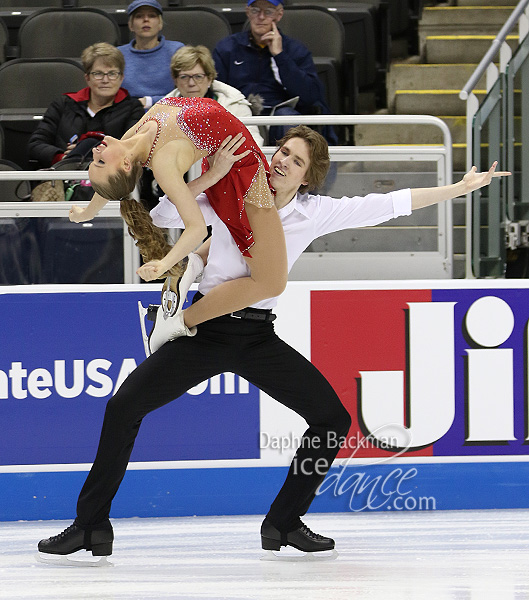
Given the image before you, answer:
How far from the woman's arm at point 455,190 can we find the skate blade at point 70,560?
5.25 feet

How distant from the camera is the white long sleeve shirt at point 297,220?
334 centimetres

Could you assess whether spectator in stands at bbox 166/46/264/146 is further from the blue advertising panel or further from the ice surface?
the ice surface

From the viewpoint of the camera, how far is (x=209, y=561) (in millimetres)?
3562

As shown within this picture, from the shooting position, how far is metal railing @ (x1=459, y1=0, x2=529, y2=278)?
15.2 feet

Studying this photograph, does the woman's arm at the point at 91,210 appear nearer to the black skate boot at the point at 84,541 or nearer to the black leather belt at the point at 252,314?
the black leather belt at the point at 252,314

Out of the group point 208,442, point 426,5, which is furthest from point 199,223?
point 426,5

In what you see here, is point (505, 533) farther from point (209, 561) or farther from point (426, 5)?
point (426, 5)

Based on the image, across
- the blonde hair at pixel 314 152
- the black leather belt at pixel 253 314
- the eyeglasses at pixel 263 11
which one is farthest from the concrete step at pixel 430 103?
the black leather belt at pixel 253 314

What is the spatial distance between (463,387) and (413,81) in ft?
11.8

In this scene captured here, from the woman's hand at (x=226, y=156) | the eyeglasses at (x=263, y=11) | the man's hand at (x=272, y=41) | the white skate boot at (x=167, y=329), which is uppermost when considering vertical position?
the eyeglasses at (x=263, y=11)

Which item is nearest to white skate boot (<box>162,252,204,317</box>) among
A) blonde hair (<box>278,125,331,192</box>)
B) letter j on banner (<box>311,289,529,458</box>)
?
blonde hair (<box>278,125,331,192</box>)

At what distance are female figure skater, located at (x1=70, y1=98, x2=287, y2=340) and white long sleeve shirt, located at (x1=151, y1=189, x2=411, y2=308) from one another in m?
0.09

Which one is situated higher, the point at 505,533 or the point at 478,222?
the point at 478,222

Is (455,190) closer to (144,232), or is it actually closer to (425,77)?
(144,232)
